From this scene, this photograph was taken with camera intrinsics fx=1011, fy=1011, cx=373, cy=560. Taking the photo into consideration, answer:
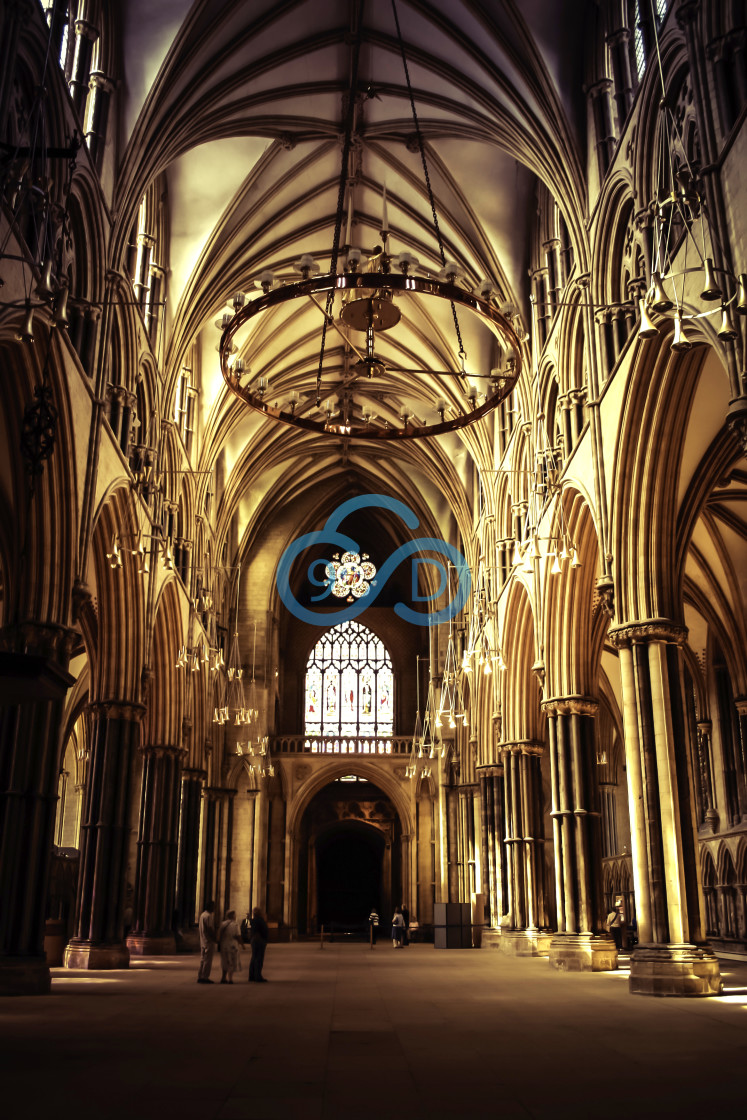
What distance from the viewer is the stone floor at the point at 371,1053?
19.7ft

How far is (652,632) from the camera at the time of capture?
14578 millimetres

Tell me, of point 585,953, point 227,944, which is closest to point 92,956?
point 227,944

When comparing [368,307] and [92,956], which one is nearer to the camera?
[368,307]

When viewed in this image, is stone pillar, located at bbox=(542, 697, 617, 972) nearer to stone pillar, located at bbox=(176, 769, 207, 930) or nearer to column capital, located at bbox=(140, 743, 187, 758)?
column capital, located at bbox=(140, 743, 187, 758)

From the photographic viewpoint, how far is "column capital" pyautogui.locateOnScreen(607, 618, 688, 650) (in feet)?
47.8

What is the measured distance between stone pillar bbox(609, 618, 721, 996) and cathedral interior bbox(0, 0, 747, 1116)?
0.13ft

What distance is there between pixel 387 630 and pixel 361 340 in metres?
15.0

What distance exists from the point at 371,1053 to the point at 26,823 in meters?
7.50

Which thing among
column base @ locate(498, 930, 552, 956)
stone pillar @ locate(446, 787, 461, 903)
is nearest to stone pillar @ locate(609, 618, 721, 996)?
column base @ locate(498, 930, 552, 956)

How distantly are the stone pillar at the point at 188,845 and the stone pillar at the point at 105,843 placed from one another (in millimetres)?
8399

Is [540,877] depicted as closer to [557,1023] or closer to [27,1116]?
[557,1023]

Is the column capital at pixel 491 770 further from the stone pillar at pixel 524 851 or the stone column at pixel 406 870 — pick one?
the stone column at pixel 406 870

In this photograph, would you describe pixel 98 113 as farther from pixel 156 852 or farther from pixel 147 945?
pixel 147 945

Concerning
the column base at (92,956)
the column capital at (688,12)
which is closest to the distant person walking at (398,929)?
the column base at (92,956)
